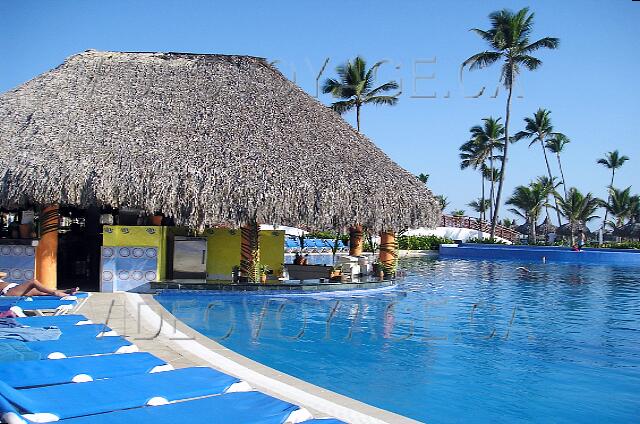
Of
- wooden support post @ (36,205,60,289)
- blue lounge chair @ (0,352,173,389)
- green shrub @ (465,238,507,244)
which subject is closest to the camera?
blue lounge chair @ (0,352,173,389)

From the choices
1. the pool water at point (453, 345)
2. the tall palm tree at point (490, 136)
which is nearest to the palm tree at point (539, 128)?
the tall palm tree at point (490, 136)

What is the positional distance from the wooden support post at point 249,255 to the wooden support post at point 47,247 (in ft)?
11.7

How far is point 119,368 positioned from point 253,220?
271 inches

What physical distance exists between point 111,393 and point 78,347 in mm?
1598

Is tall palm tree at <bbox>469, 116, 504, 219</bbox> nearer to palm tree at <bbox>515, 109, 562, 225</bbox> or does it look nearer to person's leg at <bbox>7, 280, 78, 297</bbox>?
palm tree at <bbox>515, 109, 562, 225</bbox>

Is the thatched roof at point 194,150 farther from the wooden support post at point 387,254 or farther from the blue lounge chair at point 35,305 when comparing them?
the blue lounge chair at point 35,305

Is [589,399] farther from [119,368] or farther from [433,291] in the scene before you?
[433,291]

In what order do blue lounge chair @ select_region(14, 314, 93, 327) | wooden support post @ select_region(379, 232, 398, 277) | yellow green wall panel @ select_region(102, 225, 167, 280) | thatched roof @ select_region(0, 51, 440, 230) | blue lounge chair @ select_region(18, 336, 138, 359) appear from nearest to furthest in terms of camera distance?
blue lounge chair @ select_region(18, 336, 138, 359)
blue lounge chair @ select_region(14, 314, 93, 327)
thatched roof @ select_region(0, 51, 440, 230)
yellow green wall panel @ select_region(102, 225, 167, 280)
wooden support post @ select_region(379, 232, 398, 277)

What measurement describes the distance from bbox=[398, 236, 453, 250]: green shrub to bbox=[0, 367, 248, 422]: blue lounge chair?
2621cm

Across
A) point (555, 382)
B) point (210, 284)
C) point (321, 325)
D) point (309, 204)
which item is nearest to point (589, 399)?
point (555, 382)

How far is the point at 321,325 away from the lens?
32.1 feet

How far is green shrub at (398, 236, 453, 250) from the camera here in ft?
101

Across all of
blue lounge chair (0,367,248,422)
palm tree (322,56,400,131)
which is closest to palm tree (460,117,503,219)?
palm tree (322,56,400,131)

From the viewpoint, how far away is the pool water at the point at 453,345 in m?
6.24
